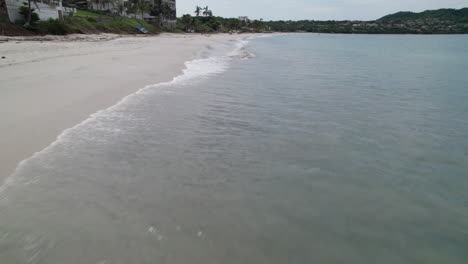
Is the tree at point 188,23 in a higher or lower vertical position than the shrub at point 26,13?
higher

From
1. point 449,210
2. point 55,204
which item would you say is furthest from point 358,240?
point 55,204

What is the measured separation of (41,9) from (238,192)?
4297 cm

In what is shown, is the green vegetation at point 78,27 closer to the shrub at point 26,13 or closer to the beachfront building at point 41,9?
the shrub at point 26,13

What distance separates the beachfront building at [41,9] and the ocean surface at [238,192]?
32.4 meters

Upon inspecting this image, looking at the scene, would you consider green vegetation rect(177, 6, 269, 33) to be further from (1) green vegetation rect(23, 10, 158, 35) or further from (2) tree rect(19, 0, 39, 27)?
(2) tree rect(19, 0, 39, 27)

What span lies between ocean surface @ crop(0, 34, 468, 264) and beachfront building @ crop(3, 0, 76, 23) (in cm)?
3243

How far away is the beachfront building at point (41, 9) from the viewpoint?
2930cm

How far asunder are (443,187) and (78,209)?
5090mm

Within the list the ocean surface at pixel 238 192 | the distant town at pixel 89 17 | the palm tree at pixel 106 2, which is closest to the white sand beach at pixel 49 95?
the ocean surface at pixel 238 192

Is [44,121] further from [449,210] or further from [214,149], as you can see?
[449,210]

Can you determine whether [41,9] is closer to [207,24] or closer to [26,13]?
[26,13]

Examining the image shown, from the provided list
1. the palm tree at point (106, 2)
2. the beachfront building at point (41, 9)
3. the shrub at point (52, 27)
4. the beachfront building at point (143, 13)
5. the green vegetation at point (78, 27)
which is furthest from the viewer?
the beachfront building at point (143, 13)

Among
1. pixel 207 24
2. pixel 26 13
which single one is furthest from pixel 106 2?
pixel 207 24

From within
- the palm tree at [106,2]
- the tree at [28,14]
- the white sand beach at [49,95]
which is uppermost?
the palm tree at [106,2]
